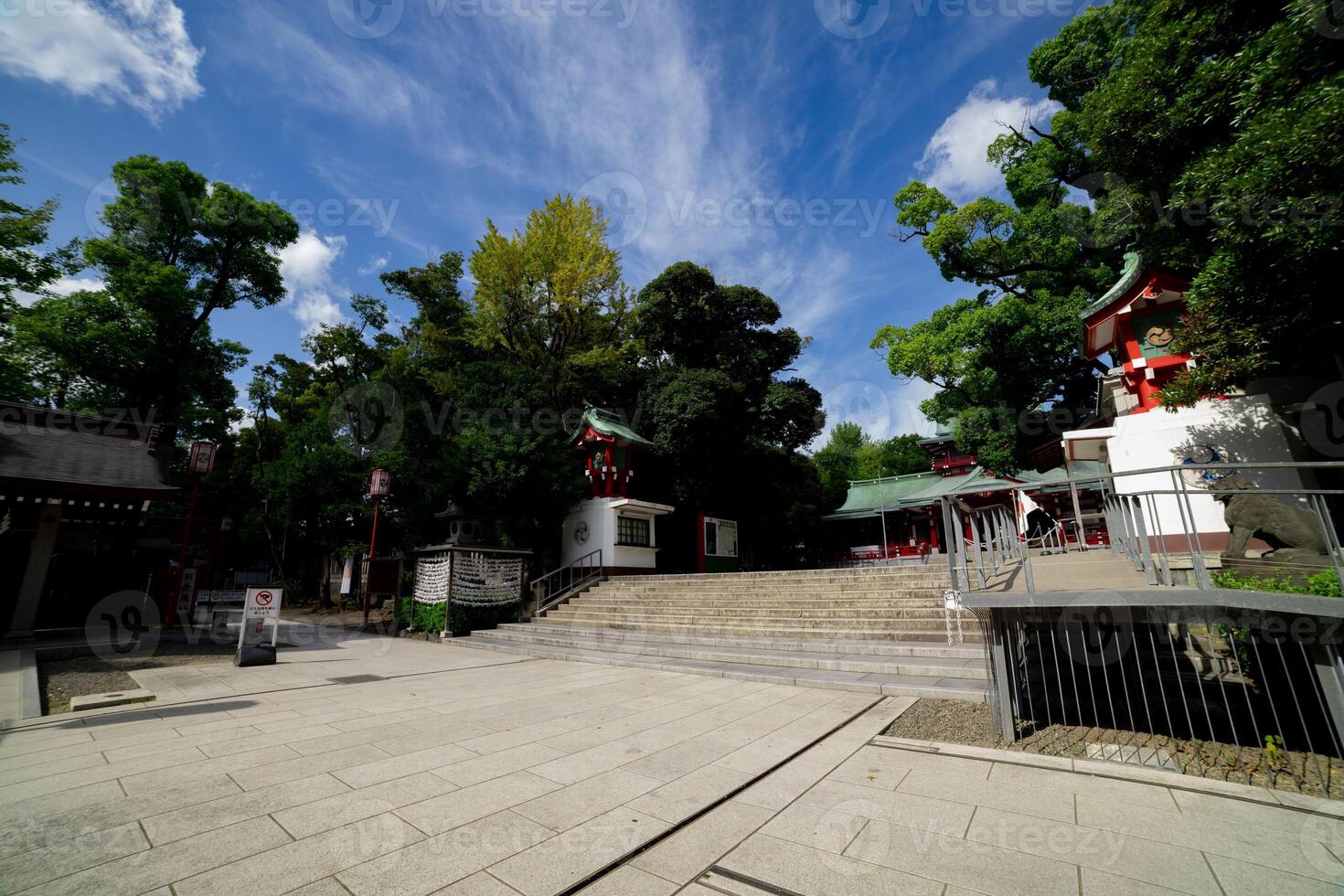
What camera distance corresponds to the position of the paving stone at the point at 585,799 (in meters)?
3.01

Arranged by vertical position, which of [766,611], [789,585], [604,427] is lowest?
[766,611]

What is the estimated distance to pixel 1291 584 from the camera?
13.0ft

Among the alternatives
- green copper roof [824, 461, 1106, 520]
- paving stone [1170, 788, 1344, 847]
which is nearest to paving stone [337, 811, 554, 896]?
paving stone [1170, 788, 1344, 847]

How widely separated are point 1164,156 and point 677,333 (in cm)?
1616

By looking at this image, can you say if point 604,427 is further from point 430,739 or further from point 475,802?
point 475,802

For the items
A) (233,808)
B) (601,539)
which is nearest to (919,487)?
(601,539)

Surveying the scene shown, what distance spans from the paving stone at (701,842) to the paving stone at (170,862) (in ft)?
6.26

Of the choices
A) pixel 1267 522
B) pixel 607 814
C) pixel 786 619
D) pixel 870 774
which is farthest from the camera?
pixel 786 619

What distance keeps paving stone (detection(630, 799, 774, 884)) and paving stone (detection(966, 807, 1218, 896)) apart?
1171 mm

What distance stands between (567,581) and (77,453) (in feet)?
40.9

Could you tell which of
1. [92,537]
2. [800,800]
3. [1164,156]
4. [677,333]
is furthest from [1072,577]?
[92,537]

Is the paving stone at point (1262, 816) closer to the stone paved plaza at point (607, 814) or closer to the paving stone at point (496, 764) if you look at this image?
the stone paved plaza at point (607, 814)

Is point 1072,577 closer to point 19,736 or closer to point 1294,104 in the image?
point 1294,104

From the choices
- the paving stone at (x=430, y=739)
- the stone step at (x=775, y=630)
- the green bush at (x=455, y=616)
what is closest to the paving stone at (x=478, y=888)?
the paving stone at (x=430, y=739)
